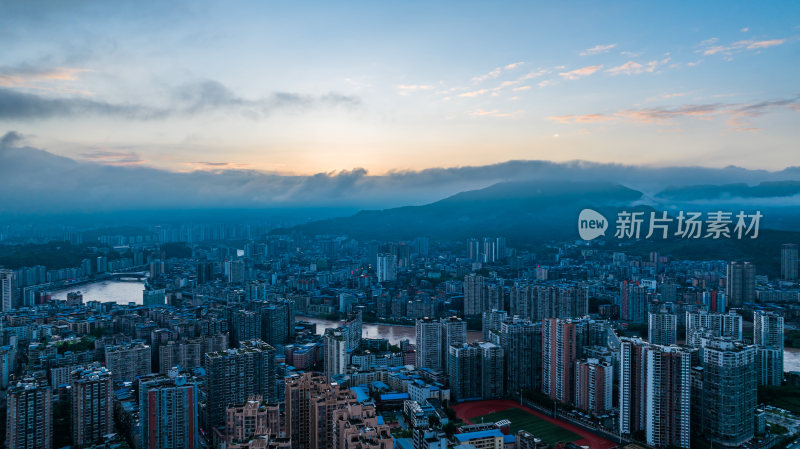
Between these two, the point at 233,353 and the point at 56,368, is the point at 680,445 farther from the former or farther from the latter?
the point at 56,368

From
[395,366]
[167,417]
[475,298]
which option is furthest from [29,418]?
[475,298]

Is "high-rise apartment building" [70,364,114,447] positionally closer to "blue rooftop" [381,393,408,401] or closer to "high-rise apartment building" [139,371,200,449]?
"high-rise apartment building" [139,371,200,449]

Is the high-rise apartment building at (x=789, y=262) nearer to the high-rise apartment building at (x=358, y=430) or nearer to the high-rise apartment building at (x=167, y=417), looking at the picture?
the high-rise apartment building at (x=358, y=430)

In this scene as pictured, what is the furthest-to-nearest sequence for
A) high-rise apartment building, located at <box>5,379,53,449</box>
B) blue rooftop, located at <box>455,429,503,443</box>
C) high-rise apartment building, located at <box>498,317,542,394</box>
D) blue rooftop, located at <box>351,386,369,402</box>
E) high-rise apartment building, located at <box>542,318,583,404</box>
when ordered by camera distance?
high-rise apartment building, located at <box>498,317,542,394</box>, high-rise apartment building, located at <box>542,318,583,404</box>, blue rooftop, located at <box>351,386,369,402</box>, high-rise apartment building, located at <box>5,379,53,449</box>, blue rooftop, located at <box>455,429,503,443</box>

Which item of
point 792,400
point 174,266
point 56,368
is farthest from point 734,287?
point 174,266

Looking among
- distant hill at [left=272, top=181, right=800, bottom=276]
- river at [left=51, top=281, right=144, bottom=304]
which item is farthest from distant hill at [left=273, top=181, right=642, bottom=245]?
river at [left=51, top=281, right=144, bottom=304]

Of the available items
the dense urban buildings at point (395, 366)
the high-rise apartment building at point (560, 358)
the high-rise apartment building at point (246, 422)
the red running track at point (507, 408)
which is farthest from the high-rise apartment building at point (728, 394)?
the high-rise apartment building at point (246, 422)
